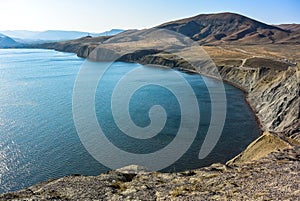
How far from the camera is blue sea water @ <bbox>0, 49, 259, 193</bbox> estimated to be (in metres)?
43.8

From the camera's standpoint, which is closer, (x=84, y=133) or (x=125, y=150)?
(x=125, y=150)

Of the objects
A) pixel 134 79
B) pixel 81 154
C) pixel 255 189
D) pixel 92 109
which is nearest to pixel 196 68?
pixel 134 79

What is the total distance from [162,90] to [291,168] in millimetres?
71377

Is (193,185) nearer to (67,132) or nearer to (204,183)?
(204,183)

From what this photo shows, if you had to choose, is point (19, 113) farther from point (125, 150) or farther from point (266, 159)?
point (266, 159)

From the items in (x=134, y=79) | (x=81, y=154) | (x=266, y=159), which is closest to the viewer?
(x=266, y=159)

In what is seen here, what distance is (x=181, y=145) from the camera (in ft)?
169

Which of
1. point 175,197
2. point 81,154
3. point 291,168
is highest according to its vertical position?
point 291,168

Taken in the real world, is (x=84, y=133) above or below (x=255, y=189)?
below

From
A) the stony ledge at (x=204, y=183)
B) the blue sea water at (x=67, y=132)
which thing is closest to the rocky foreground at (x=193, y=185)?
the stony ledge at (x=204, y=183)

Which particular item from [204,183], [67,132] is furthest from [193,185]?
[67,132]

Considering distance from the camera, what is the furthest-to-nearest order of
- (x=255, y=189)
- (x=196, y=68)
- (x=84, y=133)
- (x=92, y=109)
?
(x=196, y=68)
(x=92, y=109)
(x=84, y=133)
(x=255, y=189)

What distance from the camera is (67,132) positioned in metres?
57.3

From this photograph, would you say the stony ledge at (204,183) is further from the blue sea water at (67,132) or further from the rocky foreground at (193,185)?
the blue sea water at (67,132)
